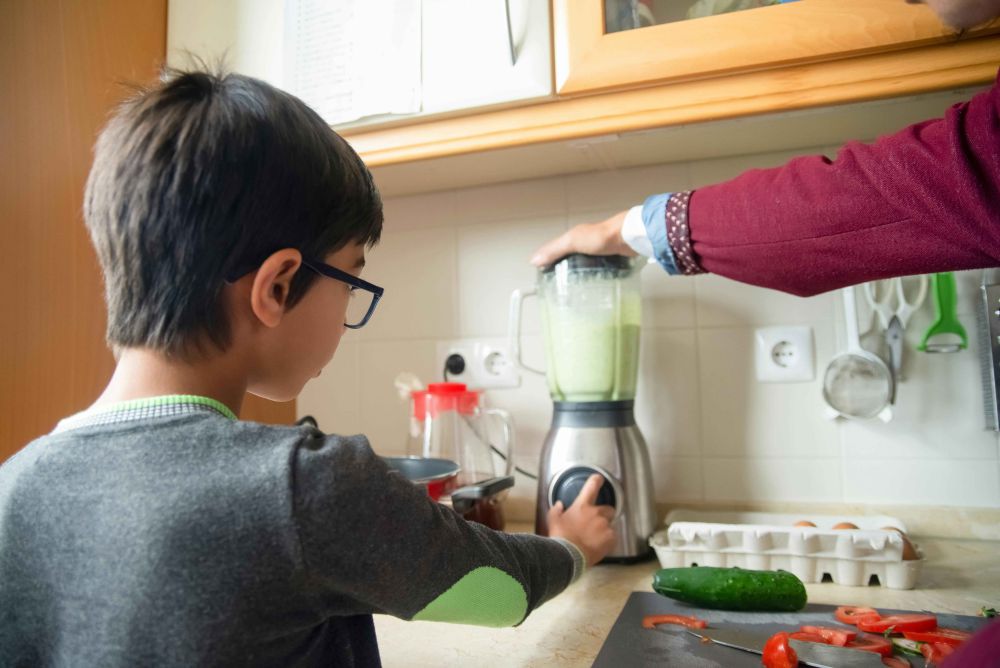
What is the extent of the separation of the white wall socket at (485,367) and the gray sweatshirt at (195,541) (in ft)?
2.11

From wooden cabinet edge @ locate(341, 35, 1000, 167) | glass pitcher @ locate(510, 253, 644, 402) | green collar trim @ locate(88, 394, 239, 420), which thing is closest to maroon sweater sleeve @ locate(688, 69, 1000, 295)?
wooden cabinet edge @ locate(341, 35, 1000, 167)

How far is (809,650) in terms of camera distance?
546mm

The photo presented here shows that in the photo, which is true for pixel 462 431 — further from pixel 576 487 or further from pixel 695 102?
pixel 695 102

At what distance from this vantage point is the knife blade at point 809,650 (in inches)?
20.7

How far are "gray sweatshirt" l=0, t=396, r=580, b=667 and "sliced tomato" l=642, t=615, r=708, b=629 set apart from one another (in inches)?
10.6

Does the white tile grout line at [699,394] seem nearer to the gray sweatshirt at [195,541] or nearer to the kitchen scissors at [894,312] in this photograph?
the kitchen scissors at [894,312]

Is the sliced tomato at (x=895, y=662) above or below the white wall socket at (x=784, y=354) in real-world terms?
below

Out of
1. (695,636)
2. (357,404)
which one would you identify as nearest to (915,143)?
(695,636)

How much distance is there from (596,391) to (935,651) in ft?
1.45

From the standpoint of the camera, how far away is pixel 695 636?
605 millimetres

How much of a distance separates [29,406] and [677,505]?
82 cm

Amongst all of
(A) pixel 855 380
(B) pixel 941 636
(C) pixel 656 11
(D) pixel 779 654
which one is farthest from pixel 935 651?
(C) pixel 656 11

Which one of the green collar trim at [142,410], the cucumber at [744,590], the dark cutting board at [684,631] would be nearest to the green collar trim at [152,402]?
the green collar trim at [142,410]

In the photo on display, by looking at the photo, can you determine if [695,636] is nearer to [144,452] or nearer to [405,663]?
[405,663]
